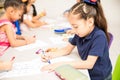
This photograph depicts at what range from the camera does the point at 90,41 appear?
1337mm

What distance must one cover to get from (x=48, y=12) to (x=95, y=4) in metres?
1.62

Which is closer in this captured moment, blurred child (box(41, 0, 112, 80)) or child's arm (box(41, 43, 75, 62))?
blurred child (box(41, 0, 112, 80))

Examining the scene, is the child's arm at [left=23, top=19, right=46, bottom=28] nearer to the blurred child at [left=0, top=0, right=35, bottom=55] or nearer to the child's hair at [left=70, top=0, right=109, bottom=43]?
the blurred child at [left=0, top=0, right=35, bottom=55]

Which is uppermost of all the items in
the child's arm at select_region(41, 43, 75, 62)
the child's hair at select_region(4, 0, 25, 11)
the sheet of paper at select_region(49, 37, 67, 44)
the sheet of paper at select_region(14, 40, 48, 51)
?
the child's hair at select_region(4, 0, 25, 11)

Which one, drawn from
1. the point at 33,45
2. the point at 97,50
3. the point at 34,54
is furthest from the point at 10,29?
the point at 97,50

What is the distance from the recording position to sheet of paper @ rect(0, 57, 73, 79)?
3.88 feet

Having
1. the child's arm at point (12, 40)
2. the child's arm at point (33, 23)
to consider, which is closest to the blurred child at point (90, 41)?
the child's arm at point (12, 40)

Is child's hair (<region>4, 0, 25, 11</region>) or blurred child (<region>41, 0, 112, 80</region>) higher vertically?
child's hair (<region>4, 0, 25, 11</region>)

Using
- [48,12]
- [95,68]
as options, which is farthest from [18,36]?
[48,12]

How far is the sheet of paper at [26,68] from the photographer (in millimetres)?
1182

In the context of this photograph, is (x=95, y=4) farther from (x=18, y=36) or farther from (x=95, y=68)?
(x=18, y=36)

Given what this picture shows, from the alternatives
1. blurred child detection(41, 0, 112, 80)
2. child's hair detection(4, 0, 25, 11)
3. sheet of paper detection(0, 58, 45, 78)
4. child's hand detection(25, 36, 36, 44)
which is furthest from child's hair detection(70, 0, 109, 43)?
child's hair detection(4, 0, 25, 11)

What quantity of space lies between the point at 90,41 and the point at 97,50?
0.33 ft

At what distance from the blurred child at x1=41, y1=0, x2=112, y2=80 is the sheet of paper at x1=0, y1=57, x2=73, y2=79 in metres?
0.04
